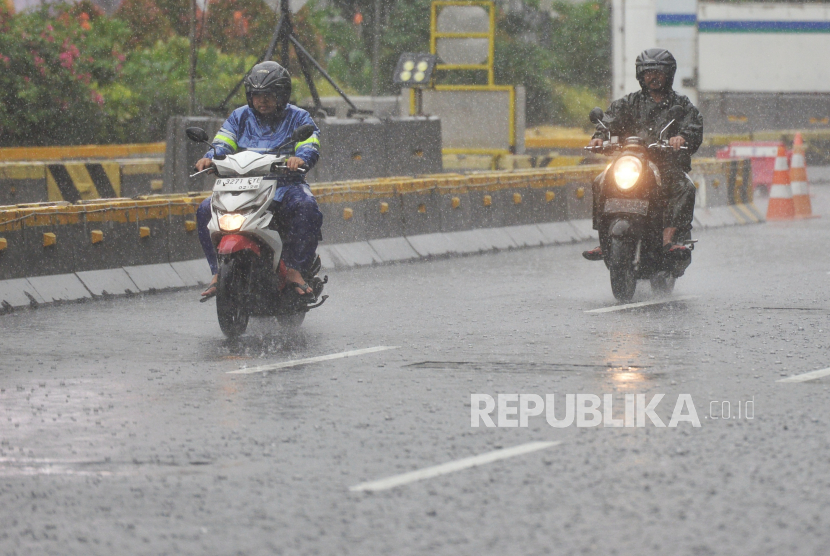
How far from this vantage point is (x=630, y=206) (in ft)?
38.5

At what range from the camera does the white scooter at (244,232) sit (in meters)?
9.74

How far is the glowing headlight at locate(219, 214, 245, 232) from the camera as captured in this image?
9.74 m

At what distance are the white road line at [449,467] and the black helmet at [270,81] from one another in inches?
177

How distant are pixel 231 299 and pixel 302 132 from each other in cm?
111

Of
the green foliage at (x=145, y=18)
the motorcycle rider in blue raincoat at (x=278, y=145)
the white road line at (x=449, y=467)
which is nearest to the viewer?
the white road line at (x=449, y=467)

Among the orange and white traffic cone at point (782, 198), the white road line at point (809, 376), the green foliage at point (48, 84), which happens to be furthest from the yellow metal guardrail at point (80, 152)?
the white road line at point (809, 376)

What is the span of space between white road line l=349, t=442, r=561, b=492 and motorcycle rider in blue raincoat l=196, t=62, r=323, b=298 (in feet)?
13.2

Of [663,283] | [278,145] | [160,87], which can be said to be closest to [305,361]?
[278,145]

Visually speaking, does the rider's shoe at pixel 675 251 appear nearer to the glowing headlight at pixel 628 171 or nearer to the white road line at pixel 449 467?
the glowing headlight at pixel 628 171

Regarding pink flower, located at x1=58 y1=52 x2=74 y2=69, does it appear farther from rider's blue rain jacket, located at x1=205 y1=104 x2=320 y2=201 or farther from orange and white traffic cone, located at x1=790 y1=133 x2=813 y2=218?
rider's blue rain jacket, located at x1=205 y1=104 x2=320 y2=201

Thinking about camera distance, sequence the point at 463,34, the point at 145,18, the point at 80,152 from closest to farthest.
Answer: the point at 463,34 < the point at 80,152 < the point at 145,18

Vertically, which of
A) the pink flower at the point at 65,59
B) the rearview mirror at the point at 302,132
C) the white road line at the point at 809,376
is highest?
the rearview mirror at the point at 302,132

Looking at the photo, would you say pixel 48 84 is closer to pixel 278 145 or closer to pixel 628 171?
pixel 628 171

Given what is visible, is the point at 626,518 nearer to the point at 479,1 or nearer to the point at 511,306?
the point at 511,306
